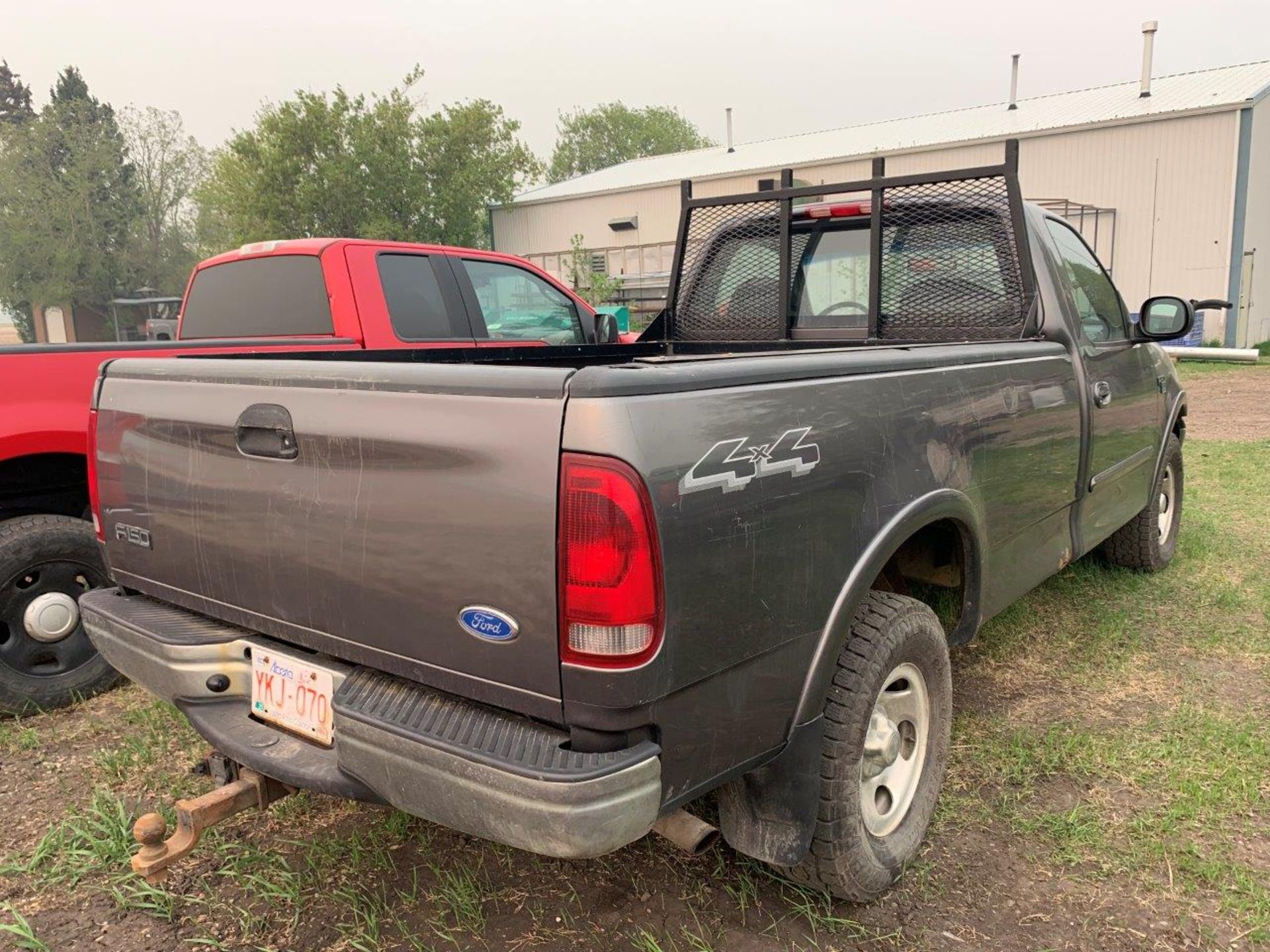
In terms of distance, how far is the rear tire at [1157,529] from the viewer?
4.75 m

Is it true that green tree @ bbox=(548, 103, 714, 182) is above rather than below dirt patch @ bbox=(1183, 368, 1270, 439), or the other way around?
above

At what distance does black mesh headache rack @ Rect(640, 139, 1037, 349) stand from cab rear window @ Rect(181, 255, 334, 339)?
1967 mm

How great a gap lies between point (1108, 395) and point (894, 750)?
6.83 ft

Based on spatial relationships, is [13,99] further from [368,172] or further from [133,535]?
[133,535]

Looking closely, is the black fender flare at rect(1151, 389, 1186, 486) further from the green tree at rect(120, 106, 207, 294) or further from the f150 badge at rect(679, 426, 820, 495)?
the green tree at rect(120, 106, 207, 294)

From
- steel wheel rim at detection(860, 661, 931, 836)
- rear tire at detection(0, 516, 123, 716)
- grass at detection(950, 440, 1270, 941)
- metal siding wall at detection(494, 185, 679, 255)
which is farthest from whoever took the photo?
metal siding wall at detection(494, 185, 679, 255)

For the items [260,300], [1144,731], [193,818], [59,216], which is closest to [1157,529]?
[1144,731]

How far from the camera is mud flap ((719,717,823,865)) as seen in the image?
6.80ft

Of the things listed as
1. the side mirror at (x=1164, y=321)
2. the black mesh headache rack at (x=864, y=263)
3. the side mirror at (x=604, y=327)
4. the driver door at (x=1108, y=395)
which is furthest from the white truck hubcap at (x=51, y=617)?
the side mirror at (x=1164, y=321)

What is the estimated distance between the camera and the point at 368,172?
127 ft

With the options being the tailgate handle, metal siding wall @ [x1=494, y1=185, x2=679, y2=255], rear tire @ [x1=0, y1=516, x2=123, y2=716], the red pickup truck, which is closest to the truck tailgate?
the tailgate handle

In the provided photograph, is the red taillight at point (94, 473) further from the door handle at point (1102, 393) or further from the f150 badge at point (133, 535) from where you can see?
the door handle at point (1102, 393)

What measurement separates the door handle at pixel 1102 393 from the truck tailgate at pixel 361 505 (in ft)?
9.01

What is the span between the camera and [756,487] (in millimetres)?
1830
